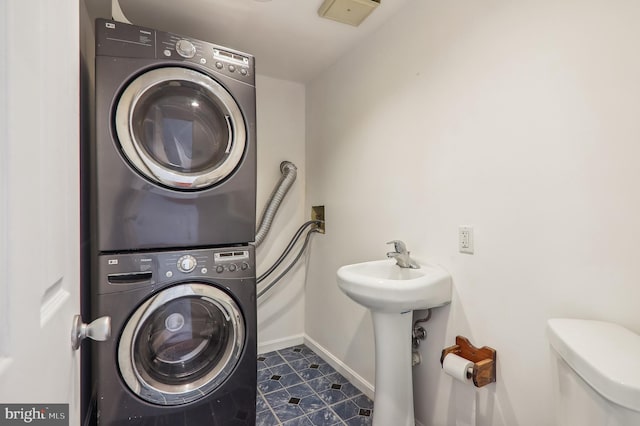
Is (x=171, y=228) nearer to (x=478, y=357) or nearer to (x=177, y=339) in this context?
(x=177, y=339)

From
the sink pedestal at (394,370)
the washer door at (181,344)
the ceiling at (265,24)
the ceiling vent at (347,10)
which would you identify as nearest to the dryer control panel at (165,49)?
the ceiling at (265,24)

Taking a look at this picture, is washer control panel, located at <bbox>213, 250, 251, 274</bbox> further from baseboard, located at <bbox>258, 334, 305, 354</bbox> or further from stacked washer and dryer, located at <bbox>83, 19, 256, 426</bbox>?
baseboard, located at <bbox>258, 334, 305, 354</bbox>

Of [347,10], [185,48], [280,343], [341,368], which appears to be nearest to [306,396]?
[341,368]

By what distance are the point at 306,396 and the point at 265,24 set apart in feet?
7.50

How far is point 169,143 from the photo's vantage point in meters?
1.42

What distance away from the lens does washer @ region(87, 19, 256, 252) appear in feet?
4.25

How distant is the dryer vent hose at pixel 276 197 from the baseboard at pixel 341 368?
3.16 ft

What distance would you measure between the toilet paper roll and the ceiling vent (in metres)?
1.75

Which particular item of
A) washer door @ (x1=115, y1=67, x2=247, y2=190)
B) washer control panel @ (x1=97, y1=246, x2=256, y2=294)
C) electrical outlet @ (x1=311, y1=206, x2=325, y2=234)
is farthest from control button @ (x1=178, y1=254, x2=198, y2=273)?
electrical outlet @ (x1=311, y1=206, x2=325, y2=234)

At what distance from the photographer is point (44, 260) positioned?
17.8 inches

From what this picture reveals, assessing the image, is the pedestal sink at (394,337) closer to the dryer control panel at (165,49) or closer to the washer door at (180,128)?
the washer door at (180,128)

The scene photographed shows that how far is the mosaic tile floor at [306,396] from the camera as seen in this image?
1.67 meters

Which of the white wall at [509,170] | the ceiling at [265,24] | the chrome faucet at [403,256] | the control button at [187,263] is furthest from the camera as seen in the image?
the ceiling at [265,24]

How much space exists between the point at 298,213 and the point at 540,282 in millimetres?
1852
